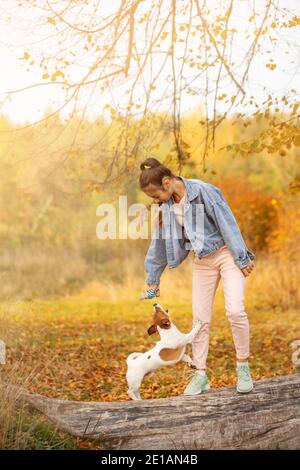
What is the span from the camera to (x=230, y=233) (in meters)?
3.50

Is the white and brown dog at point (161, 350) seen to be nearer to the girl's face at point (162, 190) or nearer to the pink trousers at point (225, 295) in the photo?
the pink trousers at point (225, 295)

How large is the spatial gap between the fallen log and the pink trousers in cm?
29

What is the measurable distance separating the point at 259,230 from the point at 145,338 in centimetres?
450

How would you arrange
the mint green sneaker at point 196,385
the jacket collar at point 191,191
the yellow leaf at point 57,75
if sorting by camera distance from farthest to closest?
the yellow leaf at point 57,75 → the mint green sneaker at point 196,385 → the jacket collar at point 191,191

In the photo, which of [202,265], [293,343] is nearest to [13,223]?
[293,343]

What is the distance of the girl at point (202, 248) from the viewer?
3.48 m

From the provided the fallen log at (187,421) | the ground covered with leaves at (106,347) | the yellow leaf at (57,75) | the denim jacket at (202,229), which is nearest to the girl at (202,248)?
the denim jacket at (202,229)

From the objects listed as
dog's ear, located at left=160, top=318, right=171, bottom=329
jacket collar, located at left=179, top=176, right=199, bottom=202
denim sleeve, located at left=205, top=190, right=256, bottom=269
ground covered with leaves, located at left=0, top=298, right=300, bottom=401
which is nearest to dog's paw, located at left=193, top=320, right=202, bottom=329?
dog's ear, located at left=160, top=318, right=171, bottom=329

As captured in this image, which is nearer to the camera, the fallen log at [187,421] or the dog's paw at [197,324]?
the fallen log at [187,421]

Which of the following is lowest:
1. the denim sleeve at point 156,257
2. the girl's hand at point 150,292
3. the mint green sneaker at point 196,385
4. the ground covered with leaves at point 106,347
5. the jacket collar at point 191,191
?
the ground covered with leaves at point 106,347

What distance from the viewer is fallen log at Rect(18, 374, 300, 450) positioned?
3469 mm

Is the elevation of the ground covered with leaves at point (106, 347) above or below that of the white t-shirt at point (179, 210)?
below

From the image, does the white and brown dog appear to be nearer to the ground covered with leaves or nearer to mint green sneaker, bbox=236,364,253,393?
mint green sneaker, bbox=236,364,253,393
